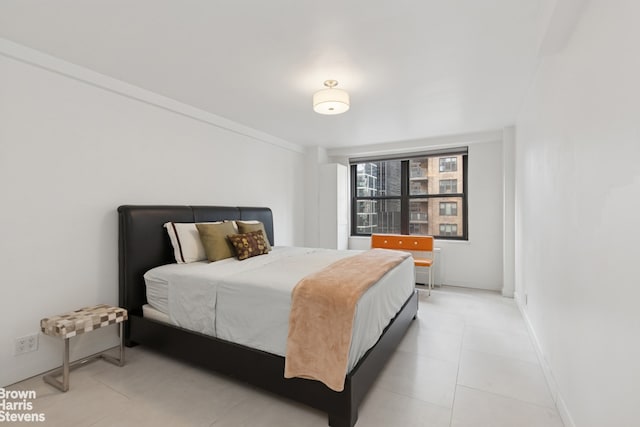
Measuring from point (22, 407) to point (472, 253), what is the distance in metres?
5.08

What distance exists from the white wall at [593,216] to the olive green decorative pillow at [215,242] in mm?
2649

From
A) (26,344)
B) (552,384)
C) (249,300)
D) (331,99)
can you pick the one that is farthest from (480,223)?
(26,344)

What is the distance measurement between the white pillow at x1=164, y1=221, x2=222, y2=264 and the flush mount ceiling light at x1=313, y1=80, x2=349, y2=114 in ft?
5.60

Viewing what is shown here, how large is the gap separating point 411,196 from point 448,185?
622 millimetres

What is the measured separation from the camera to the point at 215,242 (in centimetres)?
285

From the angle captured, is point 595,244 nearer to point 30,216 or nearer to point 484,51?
point 484,51

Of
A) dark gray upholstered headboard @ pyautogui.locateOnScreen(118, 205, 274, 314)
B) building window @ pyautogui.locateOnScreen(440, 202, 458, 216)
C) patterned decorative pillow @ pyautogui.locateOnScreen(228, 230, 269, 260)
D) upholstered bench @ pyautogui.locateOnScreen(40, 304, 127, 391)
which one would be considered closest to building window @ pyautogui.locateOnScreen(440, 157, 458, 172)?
building window @ pyautogui.locateOnScreen(440, 202, 458, 216)

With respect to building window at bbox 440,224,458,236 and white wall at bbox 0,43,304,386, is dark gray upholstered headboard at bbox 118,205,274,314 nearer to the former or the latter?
white wall at bbox 0,43,304,386

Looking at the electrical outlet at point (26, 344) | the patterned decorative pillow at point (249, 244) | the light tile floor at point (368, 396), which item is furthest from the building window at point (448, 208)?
the electrical outlet at point (26, 344)

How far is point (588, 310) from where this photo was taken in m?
1.36

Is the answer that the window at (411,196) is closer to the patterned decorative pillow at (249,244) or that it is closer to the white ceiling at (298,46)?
the white ceiling at (298,46)

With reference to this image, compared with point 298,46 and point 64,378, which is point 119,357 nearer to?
point 64,378

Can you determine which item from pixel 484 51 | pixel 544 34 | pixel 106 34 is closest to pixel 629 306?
pixel 544 34

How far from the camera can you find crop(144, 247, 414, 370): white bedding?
1844 mm
